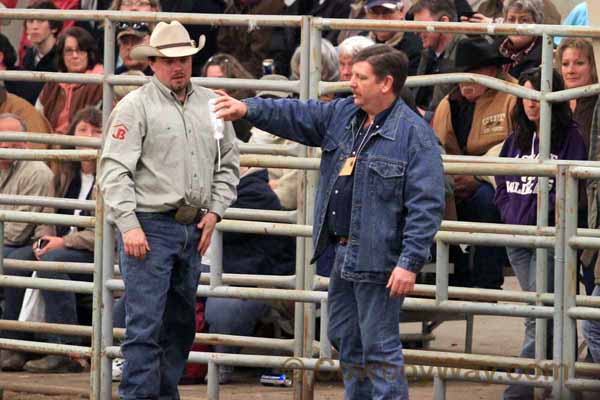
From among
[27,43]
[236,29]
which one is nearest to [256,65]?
[236,29]

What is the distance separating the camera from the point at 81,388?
856cm

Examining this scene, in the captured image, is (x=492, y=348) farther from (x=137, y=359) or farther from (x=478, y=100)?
(x=137, y=359)

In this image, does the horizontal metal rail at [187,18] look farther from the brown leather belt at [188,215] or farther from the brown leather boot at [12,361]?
the brown leather boot at [12,361]

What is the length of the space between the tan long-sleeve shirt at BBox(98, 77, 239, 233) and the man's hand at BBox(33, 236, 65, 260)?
2.02 metres

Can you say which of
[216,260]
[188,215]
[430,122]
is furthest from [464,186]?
[188,215]

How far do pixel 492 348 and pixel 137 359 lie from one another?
140 inches

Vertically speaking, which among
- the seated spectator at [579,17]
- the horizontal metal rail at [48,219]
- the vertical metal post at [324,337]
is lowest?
the vertical metal post at [324,337]

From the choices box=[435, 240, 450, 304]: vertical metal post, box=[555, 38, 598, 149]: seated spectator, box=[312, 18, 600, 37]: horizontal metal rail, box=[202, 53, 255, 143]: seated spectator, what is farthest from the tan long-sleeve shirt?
box=[555, 38, 598, 149]: seated spectator

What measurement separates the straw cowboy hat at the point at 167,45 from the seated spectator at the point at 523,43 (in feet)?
8.13

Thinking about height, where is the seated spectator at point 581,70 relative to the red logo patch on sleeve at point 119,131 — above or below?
above

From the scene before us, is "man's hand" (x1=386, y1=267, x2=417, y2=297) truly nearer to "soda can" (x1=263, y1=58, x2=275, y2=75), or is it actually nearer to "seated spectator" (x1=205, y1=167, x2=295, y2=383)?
"seated spectator" (x1=205, y1=167, x2=295, y2=383)

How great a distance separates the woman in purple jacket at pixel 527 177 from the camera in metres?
7.81

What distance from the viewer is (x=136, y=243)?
22.9ft

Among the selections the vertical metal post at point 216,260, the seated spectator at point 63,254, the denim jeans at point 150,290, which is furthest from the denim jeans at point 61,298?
the denim jeans at point 150,290
